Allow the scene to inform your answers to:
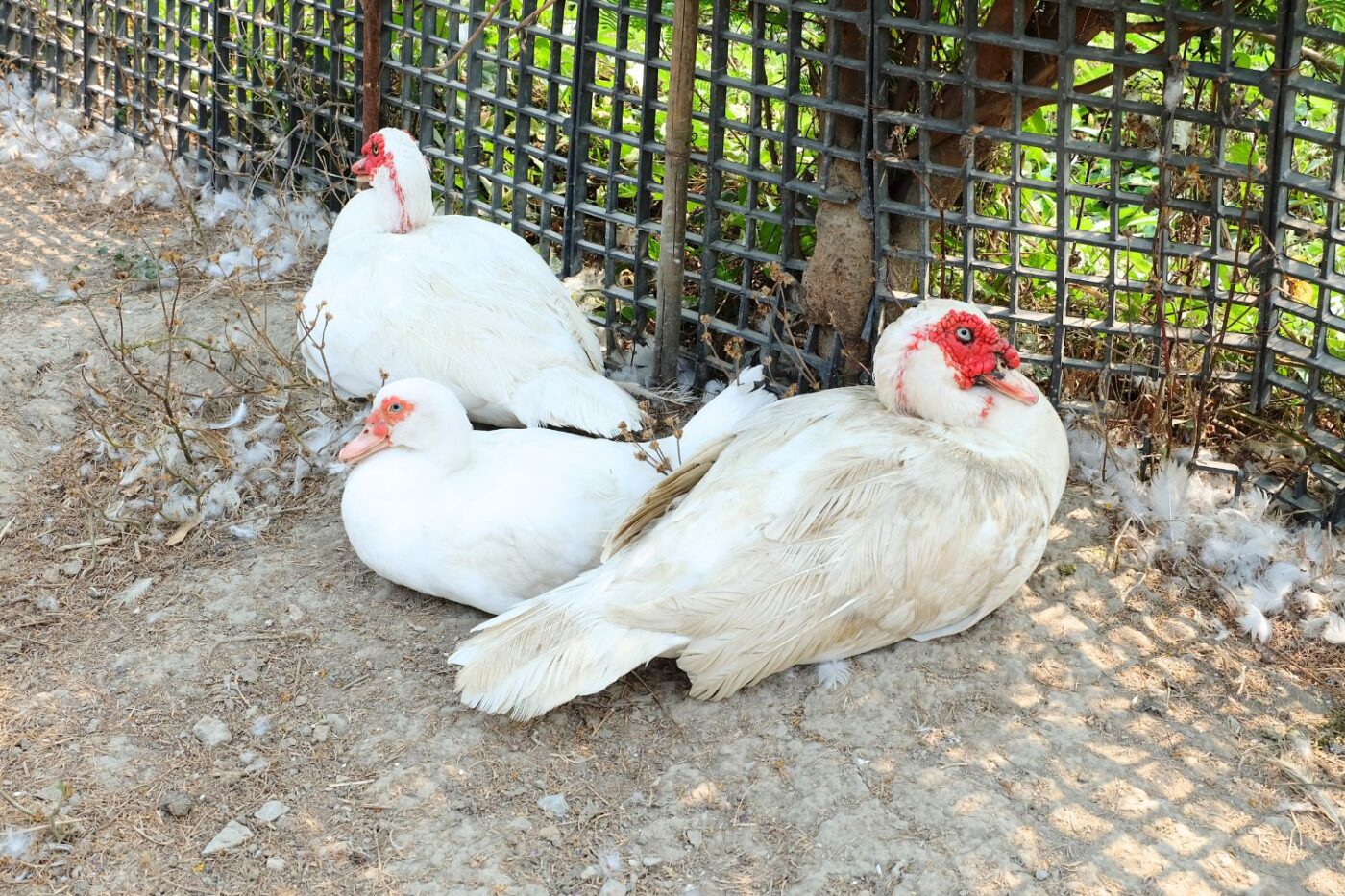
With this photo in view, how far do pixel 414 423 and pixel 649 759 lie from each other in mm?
1173

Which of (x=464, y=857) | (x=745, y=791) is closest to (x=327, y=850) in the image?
(x=464, y=857)

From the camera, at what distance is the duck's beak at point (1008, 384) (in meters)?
3.82

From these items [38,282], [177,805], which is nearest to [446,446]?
[177,805]

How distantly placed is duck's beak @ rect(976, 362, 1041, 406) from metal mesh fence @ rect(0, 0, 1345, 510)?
469 millimetres

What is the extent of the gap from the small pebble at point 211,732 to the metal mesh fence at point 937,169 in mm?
2021

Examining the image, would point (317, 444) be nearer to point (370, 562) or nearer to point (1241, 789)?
point (370, 562)

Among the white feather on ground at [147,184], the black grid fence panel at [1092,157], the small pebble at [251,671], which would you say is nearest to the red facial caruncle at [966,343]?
the black grid fence panel at [1092,157]

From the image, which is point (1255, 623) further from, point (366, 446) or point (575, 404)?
point (366, 446)

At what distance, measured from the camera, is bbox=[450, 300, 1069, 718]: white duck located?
3420 millimetres

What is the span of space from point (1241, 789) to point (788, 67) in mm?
2451

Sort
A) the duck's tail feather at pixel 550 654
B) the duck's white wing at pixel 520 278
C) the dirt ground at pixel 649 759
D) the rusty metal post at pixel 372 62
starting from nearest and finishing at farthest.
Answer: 1. the dirt ground at pixel 649 759
2. the duck's tail feather at pixel 550 654
3. the duck's white wing at pixel 520 278
4. the rusty metal post at pixel 372 62

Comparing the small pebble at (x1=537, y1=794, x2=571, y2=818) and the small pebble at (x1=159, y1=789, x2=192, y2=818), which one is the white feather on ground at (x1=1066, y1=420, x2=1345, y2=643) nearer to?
the small pebble at (x1=537, y1=794, x2=571, y2=818)

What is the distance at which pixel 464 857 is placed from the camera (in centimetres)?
311

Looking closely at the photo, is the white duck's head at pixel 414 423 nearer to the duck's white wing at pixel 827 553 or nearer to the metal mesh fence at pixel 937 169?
the duck's white wing at pixel 827 553
